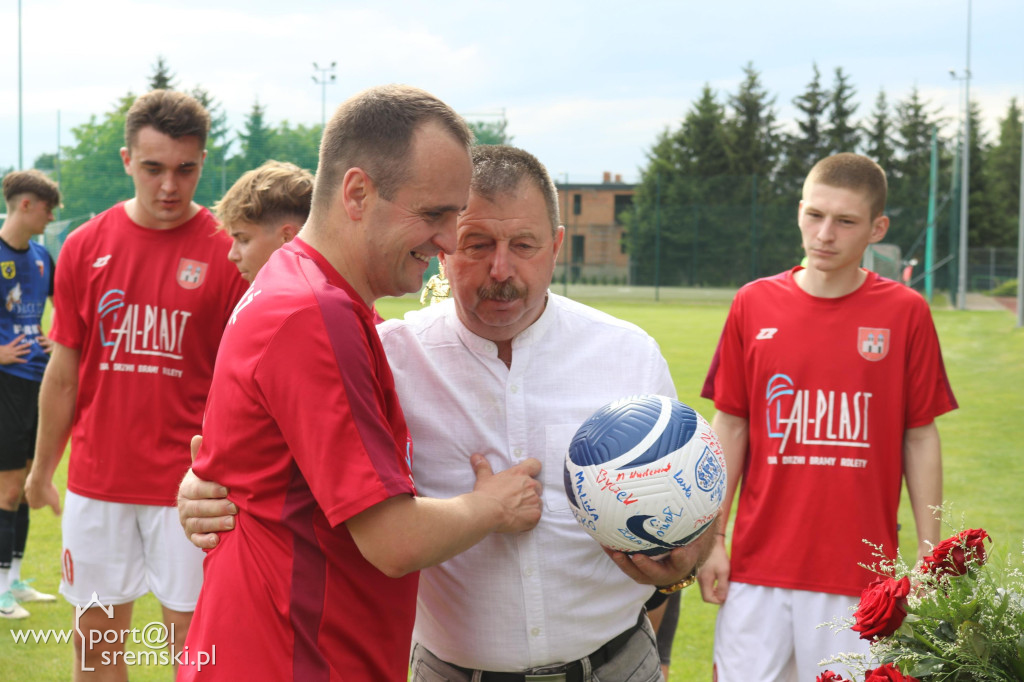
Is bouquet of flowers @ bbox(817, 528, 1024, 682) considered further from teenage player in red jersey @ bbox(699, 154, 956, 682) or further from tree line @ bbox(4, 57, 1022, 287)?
tree line @ bbox(4, 57, 1022, 287)

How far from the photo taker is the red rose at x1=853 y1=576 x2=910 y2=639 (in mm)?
1683

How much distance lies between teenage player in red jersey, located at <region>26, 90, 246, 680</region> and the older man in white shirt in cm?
202

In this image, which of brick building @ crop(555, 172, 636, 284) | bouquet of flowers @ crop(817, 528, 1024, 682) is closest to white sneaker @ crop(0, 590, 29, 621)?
bouquet of flowers @ crop(817, 528, 1024, 682)

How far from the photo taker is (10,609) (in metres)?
5.97

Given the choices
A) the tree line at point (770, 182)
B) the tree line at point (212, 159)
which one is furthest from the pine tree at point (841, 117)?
the tree line at point (212, 159)

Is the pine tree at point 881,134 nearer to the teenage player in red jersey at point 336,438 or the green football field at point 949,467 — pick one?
the green football field at point 949,467

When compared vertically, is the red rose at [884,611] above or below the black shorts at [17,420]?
above

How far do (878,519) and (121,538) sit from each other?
11.2 feet

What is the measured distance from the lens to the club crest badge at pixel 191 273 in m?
4.36

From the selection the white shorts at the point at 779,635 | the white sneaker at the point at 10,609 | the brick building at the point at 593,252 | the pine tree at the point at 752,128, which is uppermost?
the pine tree at the point at 752,128

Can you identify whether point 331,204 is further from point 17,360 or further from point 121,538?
point 17,360

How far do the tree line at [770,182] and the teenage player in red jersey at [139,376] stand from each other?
3165cm

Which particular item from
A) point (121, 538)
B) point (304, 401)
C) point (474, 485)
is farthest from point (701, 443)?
point (121, 538)

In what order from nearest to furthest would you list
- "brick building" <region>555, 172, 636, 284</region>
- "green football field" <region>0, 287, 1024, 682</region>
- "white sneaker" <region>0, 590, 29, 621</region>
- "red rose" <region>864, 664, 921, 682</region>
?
"red rose" <region>864, 664, 921, 682</region>, "green football field" <region>0, 287, 1024, 682</region>, "white sneaker" <region>0, 590, 29, 621</region>, "brick building" <region>555, 172, 636, 284</region>
